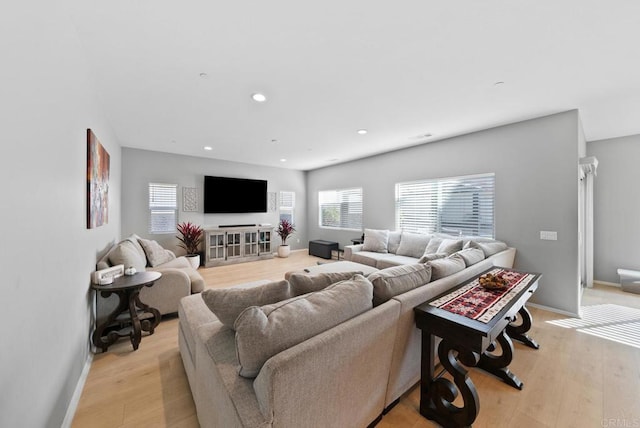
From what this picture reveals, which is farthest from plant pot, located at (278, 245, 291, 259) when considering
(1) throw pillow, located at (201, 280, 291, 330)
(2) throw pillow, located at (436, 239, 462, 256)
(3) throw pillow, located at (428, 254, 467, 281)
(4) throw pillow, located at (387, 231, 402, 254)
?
(1) throw pillow, located at (201, 280, 291, 330)

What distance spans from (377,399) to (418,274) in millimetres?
874

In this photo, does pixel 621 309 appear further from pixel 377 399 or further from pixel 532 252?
pixel 377 399

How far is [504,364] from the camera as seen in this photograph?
196cm

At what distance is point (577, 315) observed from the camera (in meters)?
3.07

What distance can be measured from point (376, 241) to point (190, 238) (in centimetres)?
410

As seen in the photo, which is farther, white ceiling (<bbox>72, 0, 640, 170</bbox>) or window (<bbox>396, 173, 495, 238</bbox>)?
window (<bbox>396, 173, 495, 238</bbox>)

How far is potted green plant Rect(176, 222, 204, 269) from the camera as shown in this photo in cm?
545

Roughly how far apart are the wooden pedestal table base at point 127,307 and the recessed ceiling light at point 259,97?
2.22 meters

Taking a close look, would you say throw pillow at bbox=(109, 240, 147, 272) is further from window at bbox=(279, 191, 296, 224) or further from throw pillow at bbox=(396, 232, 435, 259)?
window at bbox=(279, 191, 296, 224)

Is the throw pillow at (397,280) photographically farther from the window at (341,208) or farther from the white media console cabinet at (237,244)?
the white media console cabinet at (237,244)

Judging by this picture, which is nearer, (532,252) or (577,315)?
(577,315)

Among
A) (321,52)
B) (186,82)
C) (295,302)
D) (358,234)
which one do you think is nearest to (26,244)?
(295,302)

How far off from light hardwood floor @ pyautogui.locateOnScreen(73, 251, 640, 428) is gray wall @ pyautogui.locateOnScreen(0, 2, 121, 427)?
31cm

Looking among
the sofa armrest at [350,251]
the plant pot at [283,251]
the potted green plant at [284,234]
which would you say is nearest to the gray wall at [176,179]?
the potted green plant at [284,234]
